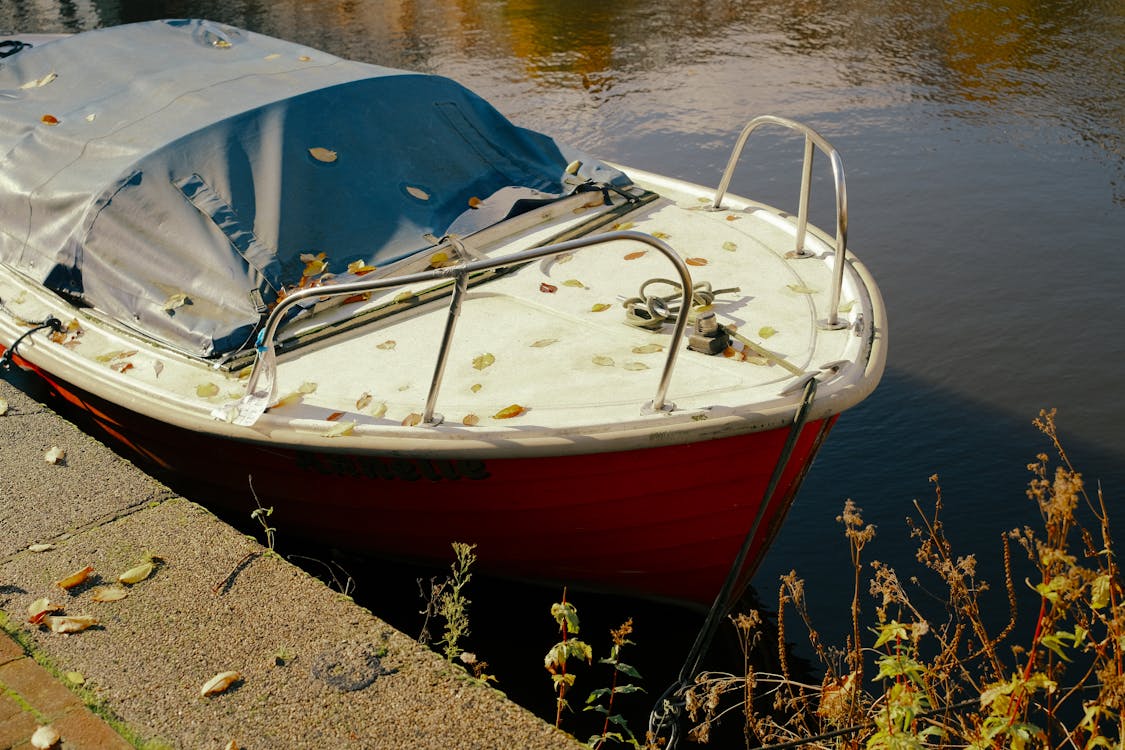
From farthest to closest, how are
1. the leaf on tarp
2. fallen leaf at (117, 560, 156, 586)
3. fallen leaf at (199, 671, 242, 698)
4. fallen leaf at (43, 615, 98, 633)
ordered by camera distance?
fallen leaf at (117, 560, 156, 586)
the leaf on tarp
fallen leaf at (43, 615, 98, 633)
fallen leaf at (199, 671, 242, 698)

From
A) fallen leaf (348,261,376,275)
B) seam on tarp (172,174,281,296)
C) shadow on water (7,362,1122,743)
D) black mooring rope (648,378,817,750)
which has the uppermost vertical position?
seam on tarp (172,174,281,296)

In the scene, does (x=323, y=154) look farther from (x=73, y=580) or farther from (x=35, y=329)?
(x=73, y=580)

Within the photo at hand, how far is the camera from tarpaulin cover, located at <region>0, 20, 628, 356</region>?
5.73m

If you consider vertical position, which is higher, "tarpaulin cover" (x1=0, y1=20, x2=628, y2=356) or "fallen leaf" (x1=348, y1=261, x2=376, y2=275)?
"tarpaulin cover" (x1=0, y1=20, x2=628, y2=356)

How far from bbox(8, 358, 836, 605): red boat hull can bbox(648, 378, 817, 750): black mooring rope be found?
4.1 inches

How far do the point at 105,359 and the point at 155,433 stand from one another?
0.47m

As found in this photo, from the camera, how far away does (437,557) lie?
5605 millimetres

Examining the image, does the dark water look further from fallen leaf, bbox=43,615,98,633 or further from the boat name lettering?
fallen leaf, bbox=43,615,98,633

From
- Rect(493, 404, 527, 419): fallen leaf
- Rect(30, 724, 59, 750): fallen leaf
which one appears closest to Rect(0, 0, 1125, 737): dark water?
Rect(493, 404, 527, 419): fallen leaf

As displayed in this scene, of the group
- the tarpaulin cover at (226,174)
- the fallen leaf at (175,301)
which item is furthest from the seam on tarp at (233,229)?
the fallen leaf at (175,301)

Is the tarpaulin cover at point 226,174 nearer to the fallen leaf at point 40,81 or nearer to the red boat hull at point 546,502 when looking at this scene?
the fallen leaf at point 40,81

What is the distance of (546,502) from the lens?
5.00 metres

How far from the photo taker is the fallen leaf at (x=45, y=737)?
3.31 metres

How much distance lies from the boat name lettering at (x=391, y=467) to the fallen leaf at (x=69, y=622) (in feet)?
4.28
